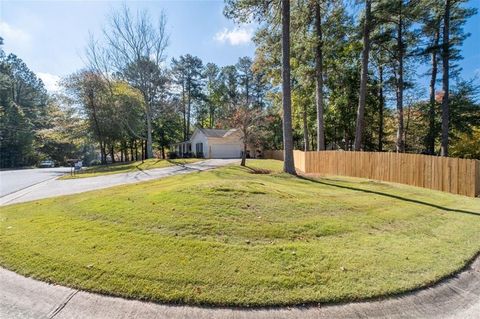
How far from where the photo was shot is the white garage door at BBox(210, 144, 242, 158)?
1358 inches

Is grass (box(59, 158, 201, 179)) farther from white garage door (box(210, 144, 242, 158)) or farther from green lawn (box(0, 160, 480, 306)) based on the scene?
green lawn (box(0, 160, 480, 306))

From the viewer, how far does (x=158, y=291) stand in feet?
10.7

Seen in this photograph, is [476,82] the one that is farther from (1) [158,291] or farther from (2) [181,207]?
(1) [158,291]

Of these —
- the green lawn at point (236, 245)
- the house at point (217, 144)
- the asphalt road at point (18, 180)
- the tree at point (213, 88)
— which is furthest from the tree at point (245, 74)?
the green lawn at point (236, 245)

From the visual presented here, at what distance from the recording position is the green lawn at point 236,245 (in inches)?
134

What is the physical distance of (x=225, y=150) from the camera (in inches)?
1383

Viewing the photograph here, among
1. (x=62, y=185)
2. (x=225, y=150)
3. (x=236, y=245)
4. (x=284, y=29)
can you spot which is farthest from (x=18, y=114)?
(x=236, y=245)

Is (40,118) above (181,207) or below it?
above

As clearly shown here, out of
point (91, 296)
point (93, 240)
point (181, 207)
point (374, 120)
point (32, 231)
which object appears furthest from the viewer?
point (374, 120)

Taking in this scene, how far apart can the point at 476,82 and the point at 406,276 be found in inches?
945

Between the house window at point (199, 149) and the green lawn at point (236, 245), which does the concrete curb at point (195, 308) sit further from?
the house window at point (199, 149)

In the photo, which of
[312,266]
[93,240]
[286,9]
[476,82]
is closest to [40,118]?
[286,9]

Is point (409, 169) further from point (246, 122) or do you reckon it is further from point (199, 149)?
point (199, 149)

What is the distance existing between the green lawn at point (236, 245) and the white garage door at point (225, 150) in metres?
27.3
